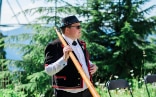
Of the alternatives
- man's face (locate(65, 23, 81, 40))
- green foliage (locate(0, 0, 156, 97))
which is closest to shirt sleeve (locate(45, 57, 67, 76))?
man's face (locate(65, 23, 81, 40))

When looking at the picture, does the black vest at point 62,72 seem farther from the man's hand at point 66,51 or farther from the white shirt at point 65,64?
the man's hand at point 66,51

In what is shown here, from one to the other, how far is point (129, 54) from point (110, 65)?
2.69 feet

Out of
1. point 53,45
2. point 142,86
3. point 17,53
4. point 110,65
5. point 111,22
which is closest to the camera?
point 53,45

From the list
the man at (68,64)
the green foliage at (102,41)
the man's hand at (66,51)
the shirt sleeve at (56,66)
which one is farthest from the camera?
the green foliage at (102,41)

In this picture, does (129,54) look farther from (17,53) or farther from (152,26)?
(17,53)

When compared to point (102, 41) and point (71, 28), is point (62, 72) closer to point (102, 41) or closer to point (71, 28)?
point (71, 28)

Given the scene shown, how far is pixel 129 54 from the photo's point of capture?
406 inches

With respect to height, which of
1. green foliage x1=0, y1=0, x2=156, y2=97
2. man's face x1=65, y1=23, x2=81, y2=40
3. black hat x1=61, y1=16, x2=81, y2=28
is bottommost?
green foliage x1=0, y1=0, x2=156, y2=97

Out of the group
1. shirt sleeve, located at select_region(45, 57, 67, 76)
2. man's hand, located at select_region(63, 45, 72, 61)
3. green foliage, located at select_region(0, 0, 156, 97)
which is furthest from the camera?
green foliage, located at select_region(0, 0, 156, 97)

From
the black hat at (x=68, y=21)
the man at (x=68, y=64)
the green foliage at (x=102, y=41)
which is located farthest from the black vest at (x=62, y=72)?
the green foliage at (x=102, y=41)

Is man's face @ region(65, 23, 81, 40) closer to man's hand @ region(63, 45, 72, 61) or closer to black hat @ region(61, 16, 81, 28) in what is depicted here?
black hat @ region(61, 16, 81, 28)

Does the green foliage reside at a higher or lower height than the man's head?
lower

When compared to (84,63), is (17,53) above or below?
below

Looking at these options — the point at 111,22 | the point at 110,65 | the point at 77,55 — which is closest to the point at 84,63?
the point at 77,55
